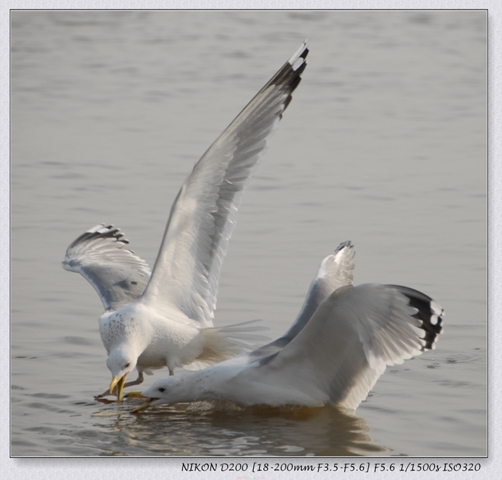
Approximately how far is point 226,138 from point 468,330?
1.64 m

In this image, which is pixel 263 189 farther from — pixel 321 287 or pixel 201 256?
pixel 321 287

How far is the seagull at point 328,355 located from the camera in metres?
4.83

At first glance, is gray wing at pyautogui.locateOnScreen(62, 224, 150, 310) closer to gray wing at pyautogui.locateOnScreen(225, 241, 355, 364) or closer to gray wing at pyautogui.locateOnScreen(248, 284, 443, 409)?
gray wing at pyautogui.locateOnScreen(225, 241, 355, 364)

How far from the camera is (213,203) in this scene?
5.96m

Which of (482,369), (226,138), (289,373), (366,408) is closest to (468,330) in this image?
(482,369)

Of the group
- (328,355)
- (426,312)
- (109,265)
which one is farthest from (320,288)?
(109,265)

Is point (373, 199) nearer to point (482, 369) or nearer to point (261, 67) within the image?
point (261, 67)

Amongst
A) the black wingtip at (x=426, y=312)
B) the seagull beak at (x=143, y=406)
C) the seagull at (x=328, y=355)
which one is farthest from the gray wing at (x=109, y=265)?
the black wingtip at (x=426, y=312)

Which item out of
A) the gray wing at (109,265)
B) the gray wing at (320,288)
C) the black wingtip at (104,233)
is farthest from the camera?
the black wingtip at (104,233)

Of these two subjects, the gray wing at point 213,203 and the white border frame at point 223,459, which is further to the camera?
the gray wing at point 213,203

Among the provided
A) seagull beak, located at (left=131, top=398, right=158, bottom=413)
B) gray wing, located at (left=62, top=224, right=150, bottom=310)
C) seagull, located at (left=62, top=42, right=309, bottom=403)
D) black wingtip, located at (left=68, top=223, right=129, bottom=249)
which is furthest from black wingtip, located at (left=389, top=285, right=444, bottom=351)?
black wingtip, located at (left=68, top=223, right=129, bottom=249)

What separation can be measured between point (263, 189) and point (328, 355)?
8.78 feet

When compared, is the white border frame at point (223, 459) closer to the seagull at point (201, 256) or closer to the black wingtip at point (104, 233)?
the seagull at point (201, 256)

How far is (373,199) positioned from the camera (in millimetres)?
7121
